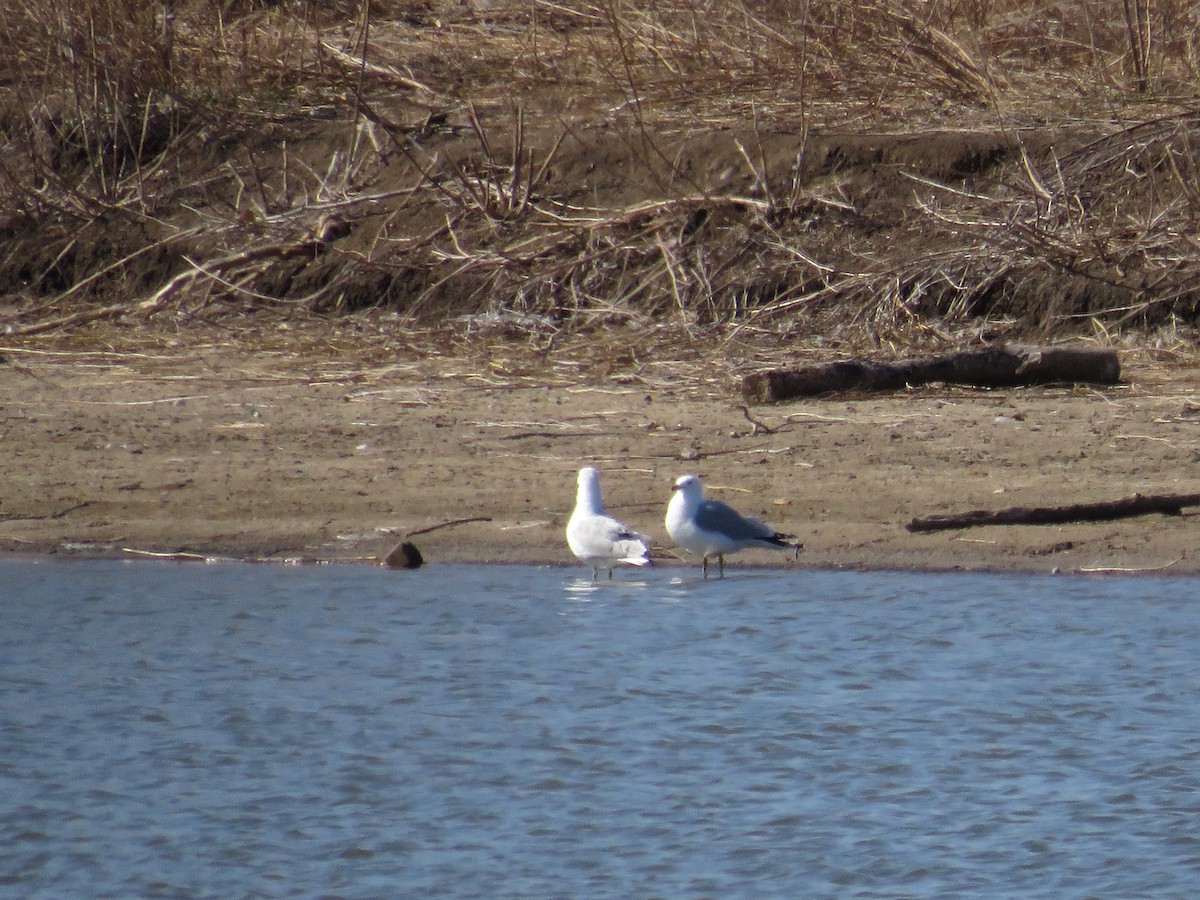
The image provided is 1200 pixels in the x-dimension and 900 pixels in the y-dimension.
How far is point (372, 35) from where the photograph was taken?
587 inches

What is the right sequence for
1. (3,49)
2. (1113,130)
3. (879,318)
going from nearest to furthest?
(879,318) < (1113,130) < (3,49)

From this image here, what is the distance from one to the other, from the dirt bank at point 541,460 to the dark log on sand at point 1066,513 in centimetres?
6

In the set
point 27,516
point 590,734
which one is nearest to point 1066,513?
point 590,734

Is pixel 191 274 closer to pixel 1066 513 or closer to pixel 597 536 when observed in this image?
pixel 597 536

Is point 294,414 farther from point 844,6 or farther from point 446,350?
point 844,6

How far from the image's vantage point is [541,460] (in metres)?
8.51

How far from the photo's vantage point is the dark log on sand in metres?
7.32

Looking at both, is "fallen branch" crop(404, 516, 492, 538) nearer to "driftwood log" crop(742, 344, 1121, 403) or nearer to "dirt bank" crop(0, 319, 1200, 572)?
"dirt bank" crop(0, 319, 1200, 572)

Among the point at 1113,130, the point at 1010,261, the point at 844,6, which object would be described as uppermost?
the point at 844,6

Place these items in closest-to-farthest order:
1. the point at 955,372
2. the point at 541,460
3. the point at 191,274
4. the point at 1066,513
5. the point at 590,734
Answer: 1. the point at 590,734
2. the point at 1066,513
3. the point at 541,460
4. the point at 955,372
5. the point at 191,274

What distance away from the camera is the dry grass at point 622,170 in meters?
11.3

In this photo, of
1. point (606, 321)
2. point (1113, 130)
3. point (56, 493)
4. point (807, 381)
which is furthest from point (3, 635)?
point (1113, 130)

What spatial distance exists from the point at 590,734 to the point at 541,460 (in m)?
2.68

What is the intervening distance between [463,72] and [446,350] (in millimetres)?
3722
